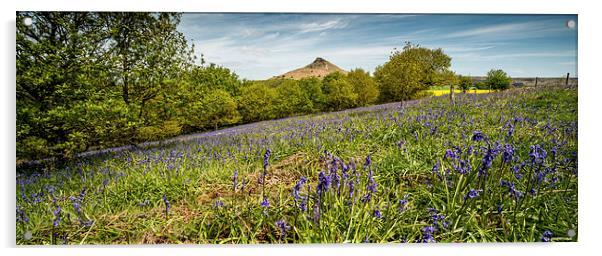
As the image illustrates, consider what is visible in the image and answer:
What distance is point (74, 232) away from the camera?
2.63 m

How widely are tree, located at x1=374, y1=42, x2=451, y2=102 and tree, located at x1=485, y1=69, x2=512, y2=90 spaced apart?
19.8 inches

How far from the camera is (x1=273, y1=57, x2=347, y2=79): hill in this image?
3455 millimetres

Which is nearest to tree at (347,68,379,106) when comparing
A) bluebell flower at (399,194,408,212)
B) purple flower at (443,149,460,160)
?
purple flower at (443,149,460,160)

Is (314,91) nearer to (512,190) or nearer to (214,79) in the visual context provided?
(214,79)

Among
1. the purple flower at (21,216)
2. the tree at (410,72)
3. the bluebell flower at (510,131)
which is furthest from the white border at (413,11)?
the bluebell flower at (510,131)

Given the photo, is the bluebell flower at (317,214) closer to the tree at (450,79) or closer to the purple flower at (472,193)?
the purple flower at (472,193)

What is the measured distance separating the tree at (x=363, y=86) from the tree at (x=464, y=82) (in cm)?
101

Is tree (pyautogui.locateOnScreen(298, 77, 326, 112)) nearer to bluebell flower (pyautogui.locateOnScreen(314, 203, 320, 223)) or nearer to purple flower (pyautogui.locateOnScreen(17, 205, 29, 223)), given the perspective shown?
bluebell flower (pyautogui.locateOnScreen(314, 203, 320, 223))

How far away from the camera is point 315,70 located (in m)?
3.51

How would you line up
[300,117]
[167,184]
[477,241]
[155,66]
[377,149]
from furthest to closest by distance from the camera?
[300,117] → [155,66] → [377,149] → [167,184] → [477,241]

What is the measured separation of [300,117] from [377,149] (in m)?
1.74

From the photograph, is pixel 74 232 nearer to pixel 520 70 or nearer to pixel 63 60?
pixel 63 60

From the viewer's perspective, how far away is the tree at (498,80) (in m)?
3.38

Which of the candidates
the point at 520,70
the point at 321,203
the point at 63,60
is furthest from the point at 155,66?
the point at 520,70
